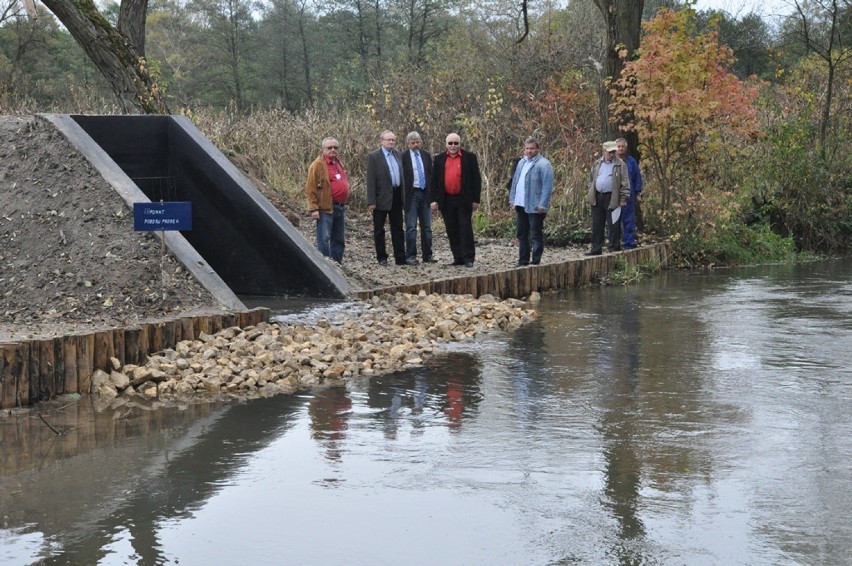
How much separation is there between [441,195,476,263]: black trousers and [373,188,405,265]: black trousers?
59 centimetres

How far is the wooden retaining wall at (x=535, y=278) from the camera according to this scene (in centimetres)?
1383

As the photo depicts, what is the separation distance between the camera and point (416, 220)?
15656 mm

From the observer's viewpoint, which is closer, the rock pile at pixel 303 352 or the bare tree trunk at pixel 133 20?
the rock pile at pixel 303 352

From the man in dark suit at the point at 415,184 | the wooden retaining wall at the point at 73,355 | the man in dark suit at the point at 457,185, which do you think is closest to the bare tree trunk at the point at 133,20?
the man in dark suit at the point at 415,184

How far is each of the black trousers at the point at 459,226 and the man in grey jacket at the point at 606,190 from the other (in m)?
2.41

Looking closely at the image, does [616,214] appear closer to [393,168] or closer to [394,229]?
[394,229]

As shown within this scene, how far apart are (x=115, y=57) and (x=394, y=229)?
24.6ft

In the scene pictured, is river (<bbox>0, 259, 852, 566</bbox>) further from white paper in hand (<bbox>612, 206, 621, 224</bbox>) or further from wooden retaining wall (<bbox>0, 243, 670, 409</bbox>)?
white paper in hand (<bbox>612, 206, 621, 224</bbox>)

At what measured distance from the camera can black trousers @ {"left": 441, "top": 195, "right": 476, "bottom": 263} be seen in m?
15.5

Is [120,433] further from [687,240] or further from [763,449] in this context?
[687,240]

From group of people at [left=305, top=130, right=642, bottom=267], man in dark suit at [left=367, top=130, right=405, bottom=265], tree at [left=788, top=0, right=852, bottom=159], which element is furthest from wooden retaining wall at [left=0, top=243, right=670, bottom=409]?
tree at [left=788, top=0, right=852, bottom=159]

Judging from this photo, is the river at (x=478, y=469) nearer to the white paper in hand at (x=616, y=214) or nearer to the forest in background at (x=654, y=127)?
the white paper in hand at (x=616, y=214)

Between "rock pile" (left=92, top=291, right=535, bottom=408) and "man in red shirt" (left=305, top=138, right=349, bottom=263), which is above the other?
"man in red shirt" (left=305, top=138, right=349, bottom=263)

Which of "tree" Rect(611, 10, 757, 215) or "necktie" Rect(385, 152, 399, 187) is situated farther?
"tree" Rect(611, 10, 757, 215)
